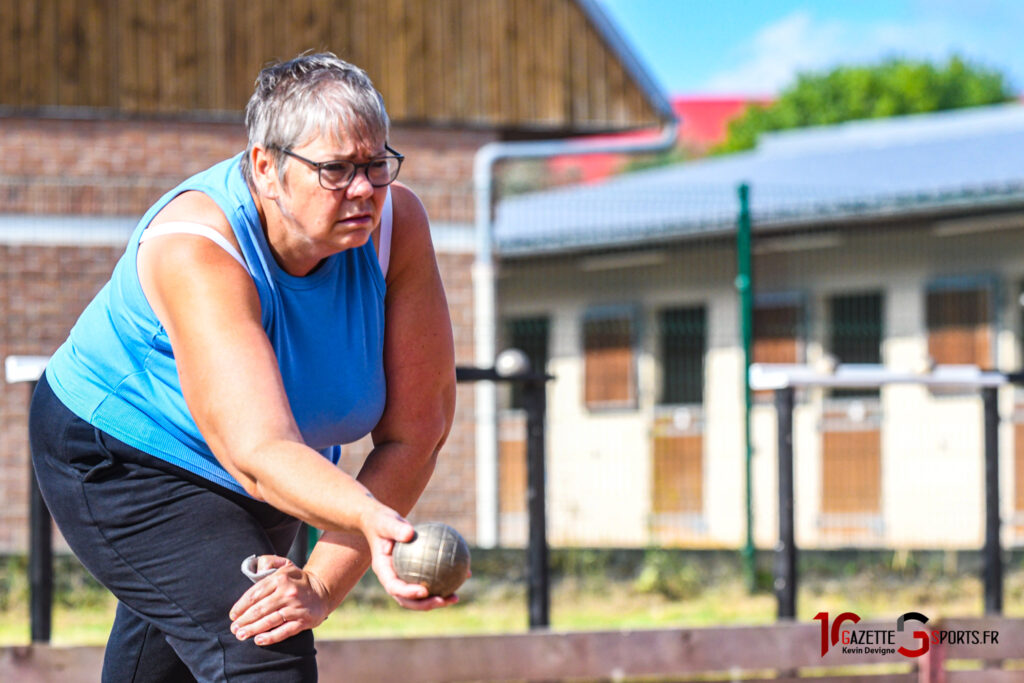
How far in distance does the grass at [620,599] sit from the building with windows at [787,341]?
2.72m

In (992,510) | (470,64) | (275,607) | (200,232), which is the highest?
(470,64)

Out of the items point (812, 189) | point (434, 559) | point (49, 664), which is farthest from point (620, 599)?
point (812, 189)

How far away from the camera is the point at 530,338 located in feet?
47.8

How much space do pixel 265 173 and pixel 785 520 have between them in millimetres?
4146

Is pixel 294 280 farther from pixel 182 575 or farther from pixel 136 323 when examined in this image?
pixel 182 575

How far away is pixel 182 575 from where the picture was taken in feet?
8.92

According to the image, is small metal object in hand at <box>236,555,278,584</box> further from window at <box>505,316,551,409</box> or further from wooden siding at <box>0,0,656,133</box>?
wooden siding at <box>0,0,656,133</box>

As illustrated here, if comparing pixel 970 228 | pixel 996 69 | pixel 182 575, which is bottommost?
pixel 182 575

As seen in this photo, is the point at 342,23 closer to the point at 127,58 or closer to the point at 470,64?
the point at 470,64

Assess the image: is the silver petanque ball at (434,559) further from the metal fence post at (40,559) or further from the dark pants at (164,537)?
the metal fence post at (40,559)

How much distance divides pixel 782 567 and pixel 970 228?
30.5 ft

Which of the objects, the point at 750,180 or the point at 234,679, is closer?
the point at 234,679

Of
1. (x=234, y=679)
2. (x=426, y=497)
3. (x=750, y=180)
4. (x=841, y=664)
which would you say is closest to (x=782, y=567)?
(x=841, y=664)

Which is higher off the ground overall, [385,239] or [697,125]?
[697,125]
